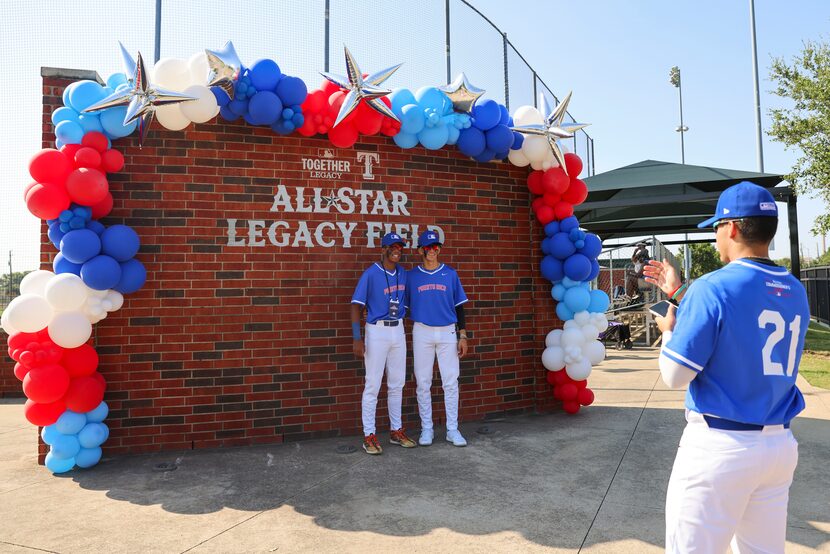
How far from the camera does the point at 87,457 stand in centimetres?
443

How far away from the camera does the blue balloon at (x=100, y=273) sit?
4266 millimetres

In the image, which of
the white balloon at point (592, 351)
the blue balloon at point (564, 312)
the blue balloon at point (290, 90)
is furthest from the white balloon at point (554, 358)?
the blue balloon at point (290, 90)

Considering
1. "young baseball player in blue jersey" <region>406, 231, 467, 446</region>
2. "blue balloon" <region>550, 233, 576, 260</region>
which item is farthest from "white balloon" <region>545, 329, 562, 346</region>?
"young baseball player in blue jersey" <region>406, 231, 467, 446</region>

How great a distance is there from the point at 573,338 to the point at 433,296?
1814 millimetres

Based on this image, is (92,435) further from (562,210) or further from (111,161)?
(562,210)

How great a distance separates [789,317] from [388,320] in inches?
138

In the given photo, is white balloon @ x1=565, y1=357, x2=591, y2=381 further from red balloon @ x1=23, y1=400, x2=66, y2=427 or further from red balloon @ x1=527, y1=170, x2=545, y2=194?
red balloon @ x1=23, y1=400, x2=66, y2=427

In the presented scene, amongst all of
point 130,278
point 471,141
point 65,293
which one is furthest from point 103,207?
point 471,141

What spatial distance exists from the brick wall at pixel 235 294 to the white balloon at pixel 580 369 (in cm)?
122

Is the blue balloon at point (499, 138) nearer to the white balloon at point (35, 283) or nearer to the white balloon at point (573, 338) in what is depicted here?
the white balloon at point (573, 338)

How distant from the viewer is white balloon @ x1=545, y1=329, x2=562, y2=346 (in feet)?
20.2

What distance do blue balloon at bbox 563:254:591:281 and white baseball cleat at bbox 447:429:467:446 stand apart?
2.17 m

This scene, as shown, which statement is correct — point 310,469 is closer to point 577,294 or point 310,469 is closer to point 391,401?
point 391,401

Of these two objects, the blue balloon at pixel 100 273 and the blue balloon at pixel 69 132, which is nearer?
the blue balloon at pixel 100 273
